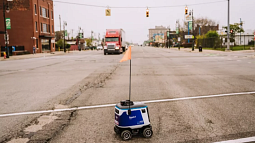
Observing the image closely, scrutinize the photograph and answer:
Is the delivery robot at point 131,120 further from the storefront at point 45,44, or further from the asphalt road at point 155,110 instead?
the storefront at point 45,44

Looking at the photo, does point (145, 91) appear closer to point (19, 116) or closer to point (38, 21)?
point (19, 116)

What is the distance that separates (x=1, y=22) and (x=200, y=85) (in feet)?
181

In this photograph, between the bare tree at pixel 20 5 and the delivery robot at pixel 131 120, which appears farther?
the bare tree at pixel 20 5

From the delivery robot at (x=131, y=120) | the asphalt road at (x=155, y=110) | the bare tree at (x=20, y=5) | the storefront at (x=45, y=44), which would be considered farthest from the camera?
the storefront at (x=45, y=44)

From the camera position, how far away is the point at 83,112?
22.1ft

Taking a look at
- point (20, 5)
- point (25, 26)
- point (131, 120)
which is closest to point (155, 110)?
point (131, 120)

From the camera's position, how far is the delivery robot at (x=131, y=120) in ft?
15.6

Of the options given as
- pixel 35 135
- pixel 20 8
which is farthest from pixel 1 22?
pixel 35 135

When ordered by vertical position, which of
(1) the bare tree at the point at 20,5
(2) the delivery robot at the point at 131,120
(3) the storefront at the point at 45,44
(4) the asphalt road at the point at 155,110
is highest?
(1) the bare tree at the point at 20,5

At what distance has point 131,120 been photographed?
4.81 metres

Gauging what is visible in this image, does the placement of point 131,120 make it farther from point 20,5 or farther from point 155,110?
point 20,5

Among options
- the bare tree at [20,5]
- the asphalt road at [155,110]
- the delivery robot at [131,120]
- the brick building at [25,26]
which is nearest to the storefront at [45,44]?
the brick building at [25,26]

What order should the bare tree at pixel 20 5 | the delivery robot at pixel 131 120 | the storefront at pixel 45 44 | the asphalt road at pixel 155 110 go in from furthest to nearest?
the storefront at pixel 45 44 → the bare tree at pixel 20 5 → the asphalt road at pixel 155 110 → the delivery robot at pixel 131 120

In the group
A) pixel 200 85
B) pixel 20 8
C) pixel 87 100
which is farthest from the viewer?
pixel 20 8
